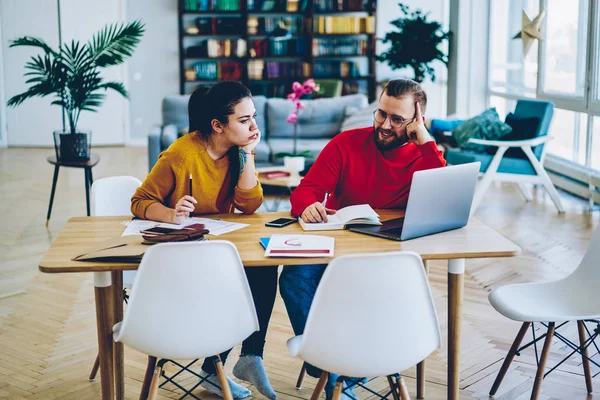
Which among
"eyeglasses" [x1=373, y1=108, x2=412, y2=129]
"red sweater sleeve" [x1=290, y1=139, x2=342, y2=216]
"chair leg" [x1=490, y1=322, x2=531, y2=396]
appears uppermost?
"eyeglasses" [x1=373, y1=108, x2=412, y2=129]

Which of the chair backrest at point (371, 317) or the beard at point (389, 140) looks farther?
the beard at point (389, 140)

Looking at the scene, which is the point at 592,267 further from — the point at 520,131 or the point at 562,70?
the point at 562,70

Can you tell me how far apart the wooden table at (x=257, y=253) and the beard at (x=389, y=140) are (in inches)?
17.6

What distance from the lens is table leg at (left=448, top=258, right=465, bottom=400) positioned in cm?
240

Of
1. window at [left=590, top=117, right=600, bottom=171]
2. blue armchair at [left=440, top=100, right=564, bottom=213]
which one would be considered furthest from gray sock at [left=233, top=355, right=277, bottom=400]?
window at [left=590, top=117, right=600, bottom=171]

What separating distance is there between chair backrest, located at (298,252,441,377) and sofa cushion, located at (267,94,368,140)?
5613mm

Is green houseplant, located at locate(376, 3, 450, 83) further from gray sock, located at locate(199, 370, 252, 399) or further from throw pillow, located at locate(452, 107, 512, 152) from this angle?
gray sock, located at locate(199, 370, 252, 399)

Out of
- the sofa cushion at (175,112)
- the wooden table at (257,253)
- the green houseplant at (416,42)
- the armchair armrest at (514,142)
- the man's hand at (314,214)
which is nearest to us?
the wooden table at (257,253)

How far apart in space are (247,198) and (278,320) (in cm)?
106

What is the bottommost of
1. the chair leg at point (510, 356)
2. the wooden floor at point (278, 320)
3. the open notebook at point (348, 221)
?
the wooden floor at point (278, 320)

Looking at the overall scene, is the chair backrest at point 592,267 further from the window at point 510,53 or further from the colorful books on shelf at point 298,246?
the window at point 510,53

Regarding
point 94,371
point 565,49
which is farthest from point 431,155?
point 565,49

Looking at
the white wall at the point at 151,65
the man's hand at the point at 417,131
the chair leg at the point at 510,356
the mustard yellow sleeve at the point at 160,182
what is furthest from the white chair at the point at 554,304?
the white wall at the point at 151,65

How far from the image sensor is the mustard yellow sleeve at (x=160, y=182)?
2730 millimetres
